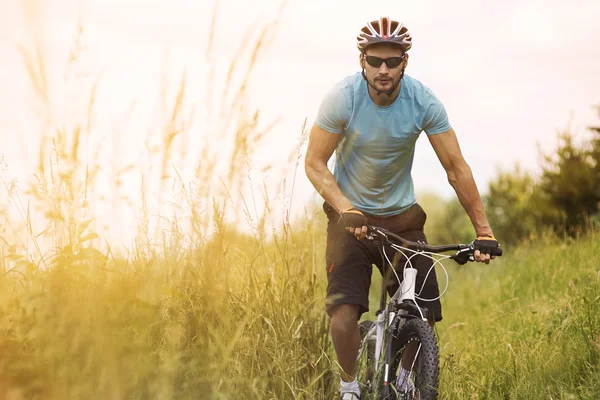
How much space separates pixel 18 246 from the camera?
13.0 ft

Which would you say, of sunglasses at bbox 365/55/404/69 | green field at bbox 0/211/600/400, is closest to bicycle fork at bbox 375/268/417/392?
green field at bbox 0/211/600/400

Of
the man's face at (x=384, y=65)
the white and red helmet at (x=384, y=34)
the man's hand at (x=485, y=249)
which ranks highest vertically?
the white and red helmet at (x=384, y=34)

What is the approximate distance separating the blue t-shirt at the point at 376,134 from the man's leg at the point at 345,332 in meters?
0.68

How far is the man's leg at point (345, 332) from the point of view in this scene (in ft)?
13.8

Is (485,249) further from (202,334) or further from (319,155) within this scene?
(202,334)

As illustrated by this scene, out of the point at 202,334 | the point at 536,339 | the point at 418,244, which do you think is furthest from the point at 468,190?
the point at 202,334

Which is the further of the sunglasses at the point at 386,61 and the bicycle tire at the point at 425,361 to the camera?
the sunglasses at the point at 386,61

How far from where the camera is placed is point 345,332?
4.20 m

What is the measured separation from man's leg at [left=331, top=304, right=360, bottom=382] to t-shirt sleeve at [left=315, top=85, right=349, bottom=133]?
1.08 metres

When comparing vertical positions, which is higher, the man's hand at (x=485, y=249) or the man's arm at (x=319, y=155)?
the man's arm at (x=319, y=155)

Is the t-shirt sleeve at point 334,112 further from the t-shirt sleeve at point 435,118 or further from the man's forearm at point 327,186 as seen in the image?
the t-shirt sleeve at point 435,118

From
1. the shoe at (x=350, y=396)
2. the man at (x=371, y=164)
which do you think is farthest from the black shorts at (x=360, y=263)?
the shoe at (x=350, y=396)

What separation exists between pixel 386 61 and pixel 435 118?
49cm

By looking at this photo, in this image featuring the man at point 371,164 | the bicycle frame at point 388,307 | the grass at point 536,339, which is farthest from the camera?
the grass at point 536,339
